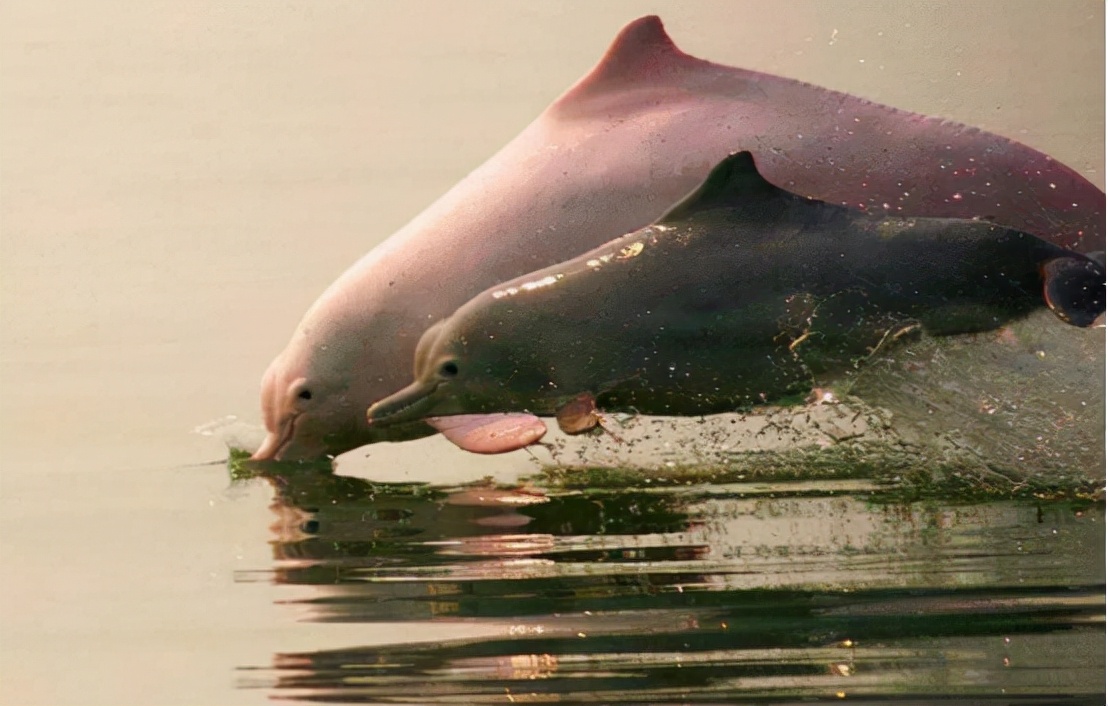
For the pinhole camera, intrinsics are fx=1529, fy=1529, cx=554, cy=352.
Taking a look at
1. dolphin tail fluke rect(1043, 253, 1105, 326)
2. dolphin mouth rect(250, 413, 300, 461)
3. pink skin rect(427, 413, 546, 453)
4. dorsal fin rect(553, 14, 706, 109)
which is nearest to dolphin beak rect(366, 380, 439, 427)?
pink skin rect(427, 413, 546, 453)

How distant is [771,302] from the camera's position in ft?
15.3

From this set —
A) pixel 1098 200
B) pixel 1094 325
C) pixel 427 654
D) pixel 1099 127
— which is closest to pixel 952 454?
pixel 1094 325

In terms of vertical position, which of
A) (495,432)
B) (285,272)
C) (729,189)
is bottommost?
(495,432)

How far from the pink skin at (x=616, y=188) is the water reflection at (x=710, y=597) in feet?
3.14

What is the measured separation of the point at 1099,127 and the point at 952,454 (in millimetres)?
1533

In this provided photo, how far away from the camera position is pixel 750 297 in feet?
15.3

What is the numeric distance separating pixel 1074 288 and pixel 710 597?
5.54 feet

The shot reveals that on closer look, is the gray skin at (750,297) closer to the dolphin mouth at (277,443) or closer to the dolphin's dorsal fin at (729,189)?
the dolphin's dorsal fin at (729,189)

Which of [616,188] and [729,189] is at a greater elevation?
[616,188]

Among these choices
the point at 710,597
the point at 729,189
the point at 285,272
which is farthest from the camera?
the point at 285,272

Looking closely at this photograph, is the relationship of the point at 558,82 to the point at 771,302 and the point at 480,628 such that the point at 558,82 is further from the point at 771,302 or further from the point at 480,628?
the point at 480,628

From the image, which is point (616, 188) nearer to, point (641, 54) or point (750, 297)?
point (641, 54)

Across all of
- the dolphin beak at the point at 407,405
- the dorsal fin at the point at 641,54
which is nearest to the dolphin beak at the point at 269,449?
the dolphin beak at the point at 407,405

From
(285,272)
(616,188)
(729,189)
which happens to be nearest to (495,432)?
(616,188)
